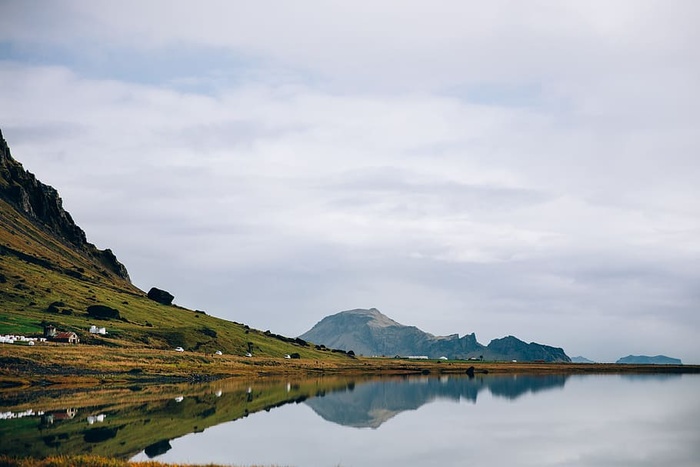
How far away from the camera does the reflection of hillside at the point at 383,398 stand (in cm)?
9738

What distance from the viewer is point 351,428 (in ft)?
278

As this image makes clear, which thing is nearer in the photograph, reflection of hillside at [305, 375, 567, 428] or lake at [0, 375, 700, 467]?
lake at [0, 375, 700, 467]

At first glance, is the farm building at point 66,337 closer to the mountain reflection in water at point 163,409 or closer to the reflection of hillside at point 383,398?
the mountain reflection in water at point 163,409

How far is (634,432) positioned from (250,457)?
153 feet

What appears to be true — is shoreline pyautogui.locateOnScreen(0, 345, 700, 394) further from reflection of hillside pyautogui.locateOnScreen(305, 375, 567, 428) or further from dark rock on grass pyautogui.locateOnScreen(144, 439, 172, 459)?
dark rock on grass pyautogui.locateOnScreen(144, 439, 172, 459)

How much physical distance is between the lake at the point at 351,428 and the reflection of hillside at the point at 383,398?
40cm

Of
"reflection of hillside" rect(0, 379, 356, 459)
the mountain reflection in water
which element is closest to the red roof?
the mountain reflection in water

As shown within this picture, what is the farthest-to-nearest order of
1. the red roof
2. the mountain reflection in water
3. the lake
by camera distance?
the red roof, the mountain reflection in water, the lake

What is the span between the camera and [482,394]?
139 metres

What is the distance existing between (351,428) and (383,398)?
43.5m

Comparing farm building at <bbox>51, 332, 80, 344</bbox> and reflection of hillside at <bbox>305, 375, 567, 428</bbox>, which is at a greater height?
farm building at <bbox>51, 332, 80, 344</bbox>

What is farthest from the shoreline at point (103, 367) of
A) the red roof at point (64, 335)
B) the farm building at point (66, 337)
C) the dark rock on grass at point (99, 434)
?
the dark rock on grass at point (99, 434)

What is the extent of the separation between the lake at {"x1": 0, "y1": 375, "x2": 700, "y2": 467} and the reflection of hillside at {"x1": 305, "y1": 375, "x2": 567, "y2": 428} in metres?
0.40

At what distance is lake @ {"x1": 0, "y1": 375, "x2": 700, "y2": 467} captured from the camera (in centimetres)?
5888
